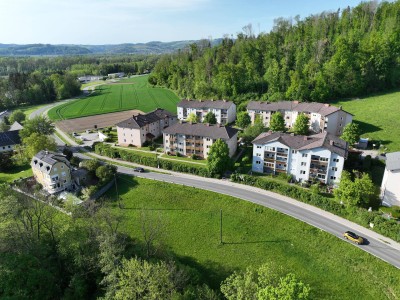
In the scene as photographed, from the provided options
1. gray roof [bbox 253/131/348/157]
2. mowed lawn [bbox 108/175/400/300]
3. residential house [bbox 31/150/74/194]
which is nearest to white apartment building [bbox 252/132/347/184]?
gray roof [bbox 253/131/348/157]

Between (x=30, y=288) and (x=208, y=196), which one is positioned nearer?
(x=30, y=288)

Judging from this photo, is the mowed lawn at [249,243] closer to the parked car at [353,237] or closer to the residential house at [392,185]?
the parked car at [353,237]

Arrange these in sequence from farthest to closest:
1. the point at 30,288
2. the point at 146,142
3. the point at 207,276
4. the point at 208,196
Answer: the point at 146,142
the point at 208,196
the point at 207,276
the point at 30,288

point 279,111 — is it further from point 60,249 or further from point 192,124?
point 60,249

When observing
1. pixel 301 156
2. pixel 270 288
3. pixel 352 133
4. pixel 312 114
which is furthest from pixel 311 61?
pixel 270 288

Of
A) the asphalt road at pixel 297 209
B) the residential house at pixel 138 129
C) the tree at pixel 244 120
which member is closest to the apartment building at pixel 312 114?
the tree at pixel 244 120

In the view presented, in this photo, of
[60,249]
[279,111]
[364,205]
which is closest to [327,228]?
[364,205]

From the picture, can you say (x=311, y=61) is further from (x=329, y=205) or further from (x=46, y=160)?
(x=46, y=160)
